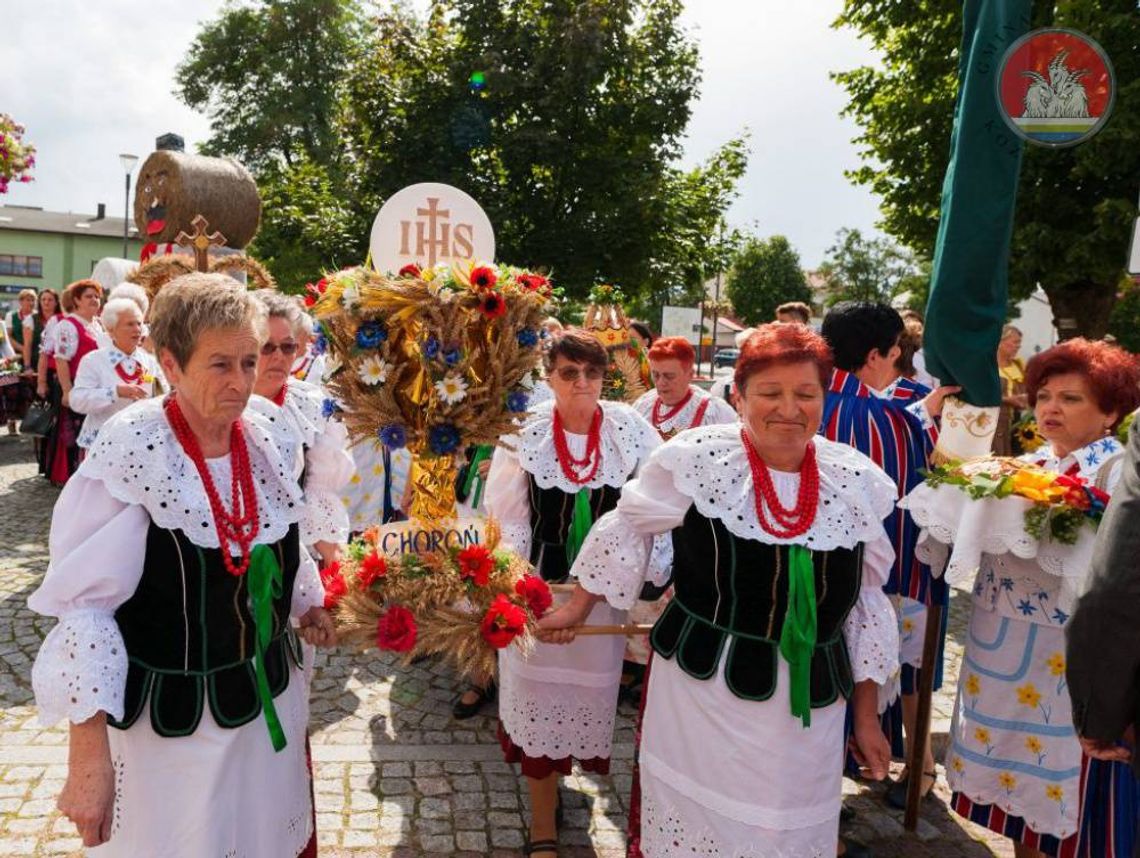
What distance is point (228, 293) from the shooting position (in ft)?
7.21

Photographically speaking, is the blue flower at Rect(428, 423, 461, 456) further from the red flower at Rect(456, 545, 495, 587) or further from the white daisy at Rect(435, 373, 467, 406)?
the red flower at Rect(456, 545, 495, 587)

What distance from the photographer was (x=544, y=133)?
1463cm

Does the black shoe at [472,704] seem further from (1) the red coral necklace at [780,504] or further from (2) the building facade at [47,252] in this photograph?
(2) the building facade at [47,252]

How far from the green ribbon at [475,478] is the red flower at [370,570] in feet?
6.86

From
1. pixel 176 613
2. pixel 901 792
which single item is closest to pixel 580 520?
pixel 176 613

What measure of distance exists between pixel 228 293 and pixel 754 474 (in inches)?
61.5

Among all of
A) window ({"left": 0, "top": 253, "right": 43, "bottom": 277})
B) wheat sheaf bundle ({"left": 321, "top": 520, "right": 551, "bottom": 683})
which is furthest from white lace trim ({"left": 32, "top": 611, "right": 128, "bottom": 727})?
window ({"left": 0, "top": 253, "right": 43, "bottom": 277})

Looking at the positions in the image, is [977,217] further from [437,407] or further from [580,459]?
[437,407]

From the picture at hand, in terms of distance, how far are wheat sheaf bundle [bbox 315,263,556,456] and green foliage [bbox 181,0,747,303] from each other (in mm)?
12199

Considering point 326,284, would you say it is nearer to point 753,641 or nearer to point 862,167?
point 753,641

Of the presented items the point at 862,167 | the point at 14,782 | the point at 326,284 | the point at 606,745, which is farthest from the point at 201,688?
the point at 862,167

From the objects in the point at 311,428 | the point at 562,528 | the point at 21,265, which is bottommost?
the point at 562,528

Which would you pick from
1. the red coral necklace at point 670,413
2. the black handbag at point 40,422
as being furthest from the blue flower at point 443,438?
the black handbag at point 40,422

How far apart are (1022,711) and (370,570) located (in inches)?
95.0
